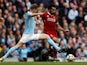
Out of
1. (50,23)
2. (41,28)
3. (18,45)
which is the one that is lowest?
(18,45)

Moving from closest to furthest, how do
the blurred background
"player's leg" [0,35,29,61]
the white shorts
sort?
"player's leg" [0,35,29,61], the white shorts, the blurred background

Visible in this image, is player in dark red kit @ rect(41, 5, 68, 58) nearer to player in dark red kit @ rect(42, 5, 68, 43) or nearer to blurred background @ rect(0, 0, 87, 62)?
player in dark red kit @ rect(42, 5, 68, 43)

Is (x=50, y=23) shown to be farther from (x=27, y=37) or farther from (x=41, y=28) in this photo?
(x=41, y=28)

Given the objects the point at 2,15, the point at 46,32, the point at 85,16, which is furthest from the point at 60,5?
the point at 46,32

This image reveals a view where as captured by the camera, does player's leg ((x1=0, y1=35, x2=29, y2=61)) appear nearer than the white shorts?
Yes

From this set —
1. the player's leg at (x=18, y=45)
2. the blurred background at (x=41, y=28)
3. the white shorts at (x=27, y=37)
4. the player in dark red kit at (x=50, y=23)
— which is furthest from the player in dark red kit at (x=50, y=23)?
the blurred background at (x=41, y=28)

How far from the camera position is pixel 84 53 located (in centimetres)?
→ 2281

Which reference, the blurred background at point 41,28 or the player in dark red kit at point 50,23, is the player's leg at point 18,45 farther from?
the blurred background at point 41,28

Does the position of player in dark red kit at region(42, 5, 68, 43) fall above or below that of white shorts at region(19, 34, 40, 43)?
above

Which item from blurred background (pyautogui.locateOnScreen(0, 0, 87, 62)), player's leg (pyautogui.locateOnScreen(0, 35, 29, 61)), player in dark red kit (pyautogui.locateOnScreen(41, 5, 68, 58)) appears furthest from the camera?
blurred background (pyautogui.locateOnScreen(0, 0, 87, 62))

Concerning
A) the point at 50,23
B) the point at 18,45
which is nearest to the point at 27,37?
the point at 18,45

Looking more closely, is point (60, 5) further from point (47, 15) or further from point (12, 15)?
point (47, 15)

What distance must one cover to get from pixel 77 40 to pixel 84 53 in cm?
87

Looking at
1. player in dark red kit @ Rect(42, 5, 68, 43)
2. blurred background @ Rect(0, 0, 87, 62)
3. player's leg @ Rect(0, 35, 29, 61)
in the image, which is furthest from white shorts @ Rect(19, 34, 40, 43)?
blurred background @ Rect(0, 0, 87, 62)
